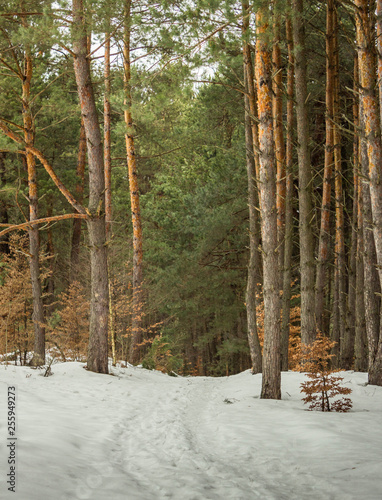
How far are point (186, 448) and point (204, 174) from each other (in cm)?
1747

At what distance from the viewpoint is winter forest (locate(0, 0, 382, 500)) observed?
3830 mm

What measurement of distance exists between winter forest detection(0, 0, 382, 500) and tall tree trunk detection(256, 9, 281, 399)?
1.1 inches

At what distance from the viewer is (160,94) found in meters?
8.70

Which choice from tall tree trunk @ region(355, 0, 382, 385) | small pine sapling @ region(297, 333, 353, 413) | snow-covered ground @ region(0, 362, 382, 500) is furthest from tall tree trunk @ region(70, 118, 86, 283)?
tall tree trunk @ region(355, 0, 382, 385)

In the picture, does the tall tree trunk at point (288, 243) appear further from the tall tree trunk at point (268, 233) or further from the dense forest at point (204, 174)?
the tall tree trunk at point (268, 233)

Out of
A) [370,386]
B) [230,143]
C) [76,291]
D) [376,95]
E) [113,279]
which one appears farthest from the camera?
[230,143]

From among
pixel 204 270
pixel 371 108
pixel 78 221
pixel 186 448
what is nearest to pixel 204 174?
pixel 204 270

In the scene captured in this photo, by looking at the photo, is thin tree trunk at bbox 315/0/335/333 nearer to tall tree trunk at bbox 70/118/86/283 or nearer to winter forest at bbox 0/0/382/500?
winter forest at bbox 0/0/382/500

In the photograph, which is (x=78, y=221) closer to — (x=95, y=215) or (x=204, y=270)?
(x=204, y=270)

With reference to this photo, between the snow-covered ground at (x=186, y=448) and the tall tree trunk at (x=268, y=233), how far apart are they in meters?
0.55

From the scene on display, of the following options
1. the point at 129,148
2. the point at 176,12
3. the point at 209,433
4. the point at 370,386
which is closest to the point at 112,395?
the point at 209,433

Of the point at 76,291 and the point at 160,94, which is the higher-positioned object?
the point at 160,94

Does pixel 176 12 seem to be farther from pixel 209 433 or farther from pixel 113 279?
pixel 209 433

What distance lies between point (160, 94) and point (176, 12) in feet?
4.94
